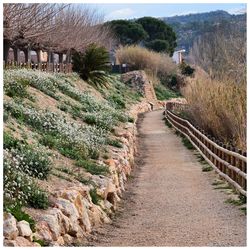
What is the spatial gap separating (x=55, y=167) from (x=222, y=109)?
1159cm

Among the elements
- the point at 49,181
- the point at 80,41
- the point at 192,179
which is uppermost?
the point at 80,41

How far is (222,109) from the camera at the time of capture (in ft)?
78.1

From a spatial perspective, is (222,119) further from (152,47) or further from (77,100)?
(152,47)

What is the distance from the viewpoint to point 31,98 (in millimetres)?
20141

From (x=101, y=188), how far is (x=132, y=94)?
44599 millimetres

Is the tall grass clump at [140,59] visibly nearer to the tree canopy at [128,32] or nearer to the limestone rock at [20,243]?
the tree canopy at [128,32]

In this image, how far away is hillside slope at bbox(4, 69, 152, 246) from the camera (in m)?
9.59

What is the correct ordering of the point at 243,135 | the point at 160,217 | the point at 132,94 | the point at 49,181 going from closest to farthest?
1. the point at 49,181
2. the point at 160,217
3. the point at 243,135
4. the point at 132,94

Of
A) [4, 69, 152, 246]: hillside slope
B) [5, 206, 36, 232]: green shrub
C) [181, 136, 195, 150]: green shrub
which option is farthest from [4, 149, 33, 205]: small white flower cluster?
[181, 136, 195, 150]: green shrub

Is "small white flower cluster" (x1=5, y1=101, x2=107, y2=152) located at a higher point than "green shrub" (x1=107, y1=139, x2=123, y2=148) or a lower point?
higher

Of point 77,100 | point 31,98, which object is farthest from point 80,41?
point 31,98

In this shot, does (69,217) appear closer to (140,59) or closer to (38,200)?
(38,200)

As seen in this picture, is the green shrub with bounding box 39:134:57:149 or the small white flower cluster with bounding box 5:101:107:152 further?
Result: the small white flower cluster with bounding box 5:101:107:152

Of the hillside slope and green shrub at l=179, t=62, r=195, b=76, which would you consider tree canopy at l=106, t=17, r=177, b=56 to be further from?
the hillside slope
